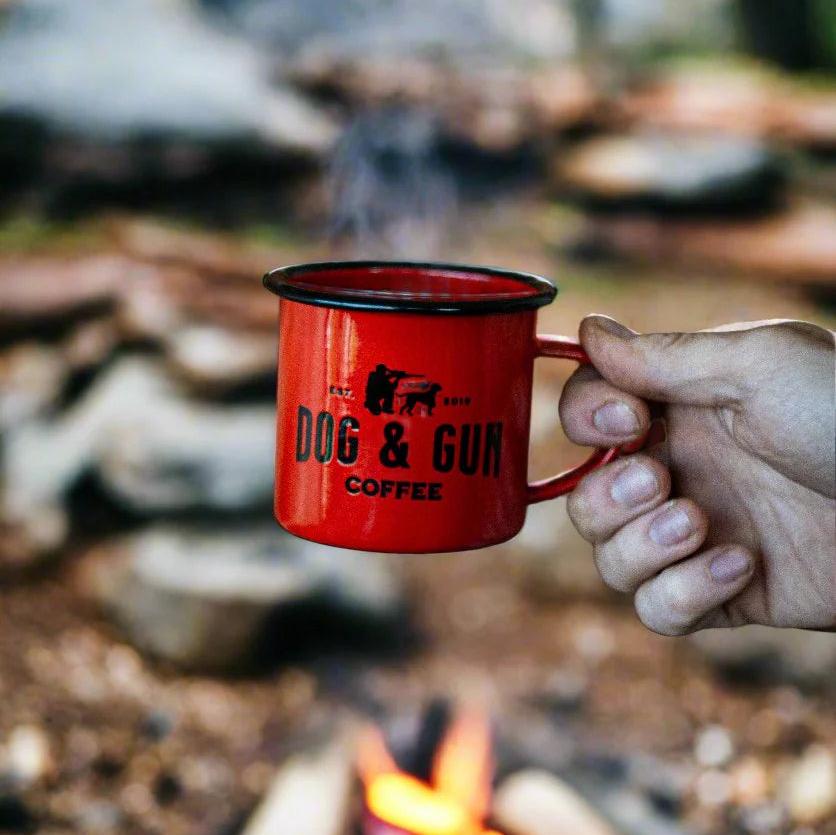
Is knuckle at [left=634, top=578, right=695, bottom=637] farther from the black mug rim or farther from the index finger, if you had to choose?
the black mug rim

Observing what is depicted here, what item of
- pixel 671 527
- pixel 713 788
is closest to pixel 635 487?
pixel 671 527

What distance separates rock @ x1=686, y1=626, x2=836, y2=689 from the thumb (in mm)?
1355

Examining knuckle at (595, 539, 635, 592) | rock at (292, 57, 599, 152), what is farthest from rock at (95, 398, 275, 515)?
knuckle at (595, 539, 635, 592)

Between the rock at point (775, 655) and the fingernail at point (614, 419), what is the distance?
1.42 metres

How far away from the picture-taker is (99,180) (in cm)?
252

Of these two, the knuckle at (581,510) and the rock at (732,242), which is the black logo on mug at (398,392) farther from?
the rock at (732,242)

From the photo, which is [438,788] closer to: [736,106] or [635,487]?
[635,487]

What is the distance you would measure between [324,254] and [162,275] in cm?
36

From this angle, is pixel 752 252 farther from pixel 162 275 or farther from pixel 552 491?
pixel 552 491

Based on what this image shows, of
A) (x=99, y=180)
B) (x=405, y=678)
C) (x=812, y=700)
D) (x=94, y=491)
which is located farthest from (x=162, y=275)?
(x=812, y=700)

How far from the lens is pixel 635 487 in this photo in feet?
3.83

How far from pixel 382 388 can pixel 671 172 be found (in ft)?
6.07

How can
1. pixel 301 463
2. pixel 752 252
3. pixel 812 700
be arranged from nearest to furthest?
pixel 301 463 < pixel 812 700 < pixel 752 252

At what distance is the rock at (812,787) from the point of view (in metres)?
2.27
